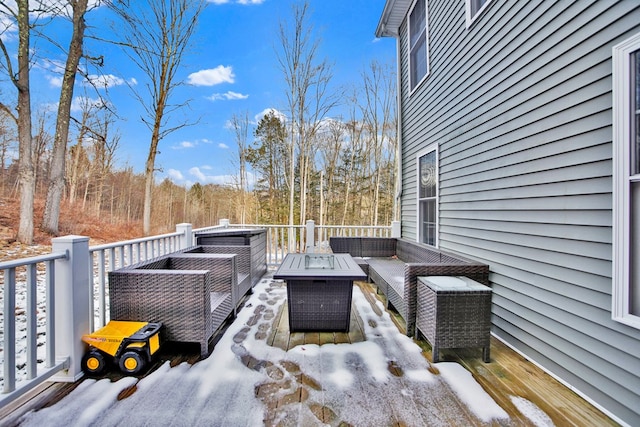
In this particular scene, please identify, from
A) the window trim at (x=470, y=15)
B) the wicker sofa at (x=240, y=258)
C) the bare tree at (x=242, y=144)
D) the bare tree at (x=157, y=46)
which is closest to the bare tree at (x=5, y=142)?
the bare tree at (x=157, y=46)

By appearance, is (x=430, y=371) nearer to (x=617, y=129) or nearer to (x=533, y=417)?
(x=533, y=417)

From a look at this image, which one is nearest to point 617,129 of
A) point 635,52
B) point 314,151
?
point 635,52

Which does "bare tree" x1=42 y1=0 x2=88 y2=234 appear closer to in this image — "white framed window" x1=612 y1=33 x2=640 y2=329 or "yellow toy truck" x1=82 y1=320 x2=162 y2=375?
"yellow toy truck" x1=82 y1=320 x2=162 y2=375

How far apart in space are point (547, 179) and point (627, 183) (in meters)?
0.59

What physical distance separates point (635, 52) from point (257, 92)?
12303mm

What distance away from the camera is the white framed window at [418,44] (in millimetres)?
4558

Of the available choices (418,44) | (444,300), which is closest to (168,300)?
(444,300)

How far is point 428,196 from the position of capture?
4.45 m

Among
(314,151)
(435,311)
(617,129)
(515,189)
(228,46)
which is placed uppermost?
(228,46)

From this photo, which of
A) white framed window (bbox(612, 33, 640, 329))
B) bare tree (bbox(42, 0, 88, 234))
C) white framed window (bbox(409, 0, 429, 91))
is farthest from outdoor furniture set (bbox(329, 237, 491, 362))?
bare tree (bbox(42, 0, 88, 234))

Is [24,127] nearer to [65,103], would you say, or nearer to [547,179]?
[65,103]

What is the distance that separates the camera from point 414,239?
16.1ft

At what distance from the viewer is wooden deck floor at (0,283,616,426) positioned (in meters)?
1.60

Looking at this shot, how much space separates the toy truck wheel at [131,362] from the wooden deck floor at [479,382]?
0.10 m
